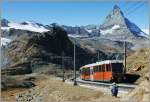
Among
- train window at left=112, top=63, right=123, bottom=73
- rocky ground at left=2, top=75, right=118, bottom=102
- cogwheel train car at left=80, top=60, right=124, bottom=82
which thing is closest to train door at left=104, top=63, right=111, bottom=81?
cogwheel train car at left=80, top=60, right=124, bottom=82

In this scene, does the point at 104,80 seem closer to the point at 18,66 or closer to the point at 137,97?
Answer: the point at 137,97

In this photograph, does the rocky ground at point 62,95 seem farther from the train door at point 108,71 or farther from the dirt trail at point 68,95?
the train door at point 108,71

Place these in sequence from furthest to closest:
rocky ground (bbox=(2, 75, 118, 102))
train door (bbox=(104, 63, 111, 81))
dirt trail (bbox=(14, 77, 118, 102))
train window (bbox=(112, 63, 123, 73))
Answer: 1. train window (bbox=(112, 63, 123, 73))
2. train door (bbox=(104, 63, 111, 81))
3. rocky ground (bbox=(2, 75, 118, 102))
4. dirt trail (bbox=(14, 77, 118, 102))

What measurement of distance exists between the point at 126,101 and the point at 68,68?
157 meters

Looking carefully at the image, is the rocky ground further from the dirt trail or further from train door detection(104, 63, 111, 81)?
train door detection(104, 63, 111, 81)

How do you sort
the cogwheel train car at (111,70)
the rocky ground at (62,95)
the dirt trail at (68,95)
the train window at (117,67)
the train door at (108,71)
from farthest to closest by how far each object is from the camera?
the train window at (117,67)
the train door at (108,71)
the cogwheel train car at (111,70)
the rocky ground at (62,95)
the dirt trail at (68,95)

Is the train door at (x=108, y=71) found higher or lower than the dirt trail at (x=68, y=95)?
higher

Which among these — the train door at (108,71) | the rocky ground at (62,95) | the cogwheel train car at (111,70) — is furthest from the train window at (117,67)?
the rocky ground at (62,95)

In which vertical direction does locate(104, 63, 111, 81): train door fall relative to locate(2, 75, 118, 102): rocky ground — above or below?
above

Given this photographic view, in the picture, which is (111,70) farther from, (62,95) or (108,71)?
(62,95)

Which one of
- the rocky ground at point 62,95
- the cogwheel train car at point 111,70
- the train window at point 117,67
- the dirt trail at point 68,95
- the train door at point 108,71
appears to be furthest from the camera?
the train window at point 117,67

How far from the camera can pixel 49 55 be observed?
200 m

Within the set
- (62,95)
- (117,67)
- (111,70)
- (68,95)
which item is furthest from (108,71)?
(68,95)

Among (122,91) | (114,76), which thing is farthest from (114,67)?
(122,91)
